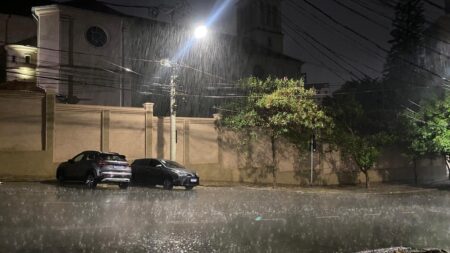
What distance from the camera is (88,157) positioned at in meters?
20.9

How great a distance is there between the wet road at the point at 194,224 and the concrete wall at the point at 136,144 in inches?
254

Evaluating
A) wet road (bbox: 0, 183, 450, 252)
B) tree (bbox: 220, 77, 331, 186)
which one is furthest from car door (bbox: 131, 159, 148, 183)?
tree (bbox: 220, 77, 331, 186)

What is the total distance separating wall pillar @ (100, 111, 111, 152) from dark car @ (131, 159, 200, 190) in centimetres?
344

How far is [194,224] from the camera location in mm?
12648

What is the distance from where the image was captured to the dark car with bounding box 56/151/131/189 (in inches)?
794

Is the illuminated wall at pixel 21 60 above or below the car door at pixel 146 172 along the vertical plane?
above

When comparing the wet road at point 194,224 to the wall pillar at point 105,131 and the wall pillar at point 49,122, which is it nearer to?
the wall pillar at point 49,122

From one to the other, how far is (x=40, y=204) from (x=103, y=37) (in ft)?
89.8

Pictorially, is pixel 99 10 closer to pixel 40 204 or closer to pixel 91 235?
pixel 40 204

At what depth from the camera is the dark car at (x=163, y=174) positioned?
A: 23.0 meters

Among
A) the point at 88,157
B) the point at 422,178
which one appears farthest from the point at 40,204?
the point at 422,178

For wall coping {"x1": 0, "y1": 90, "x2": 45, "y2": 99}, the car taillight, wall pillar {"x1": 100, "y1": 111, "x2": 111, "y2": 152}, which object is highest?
wall coping {"x1": 0, "y1": 90, "x2": 45, "y2": 99}

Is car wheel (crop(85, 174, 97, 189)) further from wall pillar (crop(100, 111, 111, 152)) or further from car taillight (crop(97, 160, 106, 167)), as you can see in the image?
wall pillar (crop(100, 111, 111, 152))

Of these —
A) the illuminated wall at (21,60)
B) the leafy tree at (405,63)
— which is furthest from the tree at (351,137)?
the illuminated wall at (21,60)
